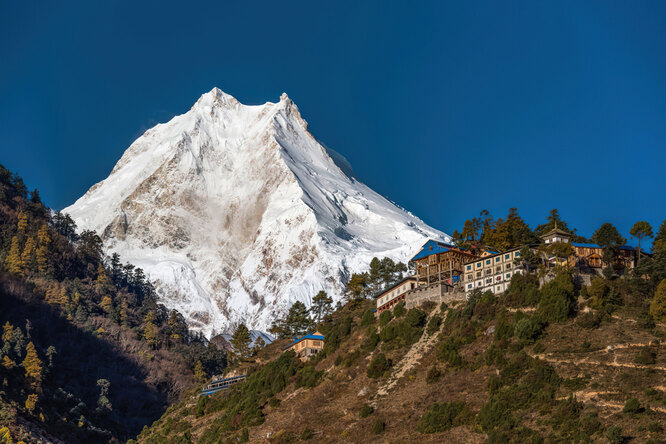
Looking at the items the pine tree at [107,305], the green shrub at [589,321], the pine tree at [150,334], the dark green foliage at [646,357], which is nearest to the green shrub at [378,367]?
the green shrub at [589,321]

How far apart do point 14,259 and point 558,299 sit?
95843mm

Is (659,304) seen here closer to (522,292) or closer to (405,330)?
(522,292)

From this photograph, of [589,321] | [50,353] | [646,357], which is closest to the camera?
[646,357]

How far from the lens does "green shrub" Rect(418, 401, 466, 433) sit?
57.2m

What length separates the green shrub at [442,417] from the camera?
57.2m

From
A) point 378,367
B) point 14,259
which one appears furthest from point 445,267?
point 14,259

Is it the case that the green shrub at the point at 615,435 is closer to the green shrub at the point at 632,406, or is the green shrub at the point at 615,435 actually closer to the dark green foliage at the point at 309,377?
the green shrub at the point at 632,406

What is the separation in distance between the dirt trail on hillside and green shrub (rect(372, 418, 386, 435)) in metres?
4.32

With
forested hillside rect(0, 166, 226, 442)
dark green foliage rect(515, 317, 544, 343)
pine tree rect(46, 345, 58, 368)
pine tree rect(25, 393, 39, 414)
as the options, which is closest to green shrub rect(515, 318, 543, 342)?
dark green foliage rect(515, 317, 544, 343)

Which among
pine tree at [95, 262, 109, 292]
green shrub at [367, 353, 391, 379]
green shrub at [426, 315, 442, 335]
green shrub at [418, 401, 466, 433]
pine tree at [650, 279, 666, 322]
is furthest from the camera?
pine tree at [95, 262, 109, 292]

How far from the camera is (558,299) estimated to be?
6406 cm

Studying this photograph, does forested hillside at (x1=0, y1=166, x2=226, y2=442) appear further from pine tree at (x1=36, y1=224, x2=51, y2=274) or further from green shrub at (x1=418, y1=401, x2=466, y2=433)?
green shrub at (x1=418, y1=401, x2=466, y2=433)

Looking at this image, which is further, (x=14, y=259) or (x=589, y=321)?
(x=14, y=259)

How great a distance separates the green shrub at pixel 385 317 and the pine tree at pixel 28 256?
74.6 metres
